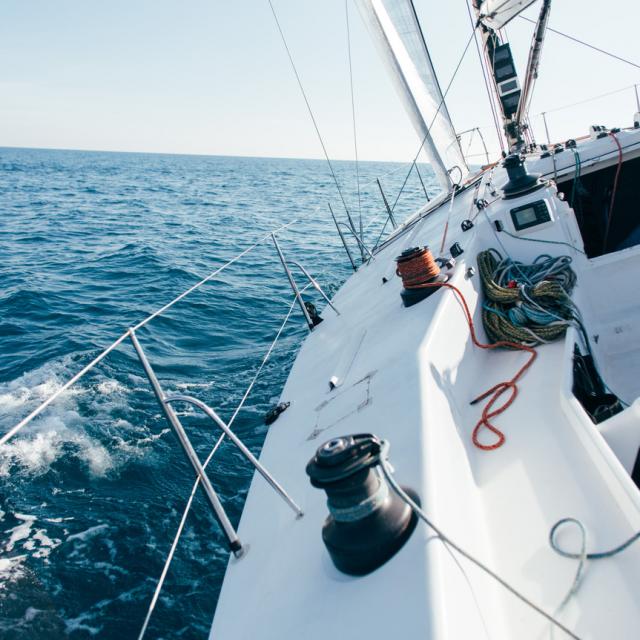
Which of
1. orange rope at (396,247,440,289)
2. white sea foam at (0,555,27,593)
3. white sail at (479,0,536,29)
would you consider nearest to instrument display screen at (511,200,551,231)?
orange rope at (396,247,440,289)

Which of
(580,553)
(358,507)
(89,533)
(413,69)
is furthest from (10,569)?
(413,69)

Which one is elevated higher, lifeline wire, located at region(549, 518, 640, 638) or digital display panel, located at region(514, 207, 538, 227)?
digital display panel, located at region(514, 207, 538, 227)

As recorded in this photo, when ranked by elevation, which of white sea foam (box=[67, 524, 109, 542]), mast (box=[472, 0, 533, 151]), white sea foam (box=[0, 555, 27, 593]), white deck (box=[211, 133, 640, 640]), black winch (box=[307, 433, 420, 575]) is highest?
mast (box=[472, 0, 533, 151])

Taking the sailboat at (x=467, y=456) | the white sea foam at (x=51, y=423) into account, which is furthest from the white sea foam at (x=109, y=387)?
the sailboat at (x=467, y=456)

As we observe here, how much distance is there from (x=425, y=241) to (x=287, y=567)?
3573 millimetres

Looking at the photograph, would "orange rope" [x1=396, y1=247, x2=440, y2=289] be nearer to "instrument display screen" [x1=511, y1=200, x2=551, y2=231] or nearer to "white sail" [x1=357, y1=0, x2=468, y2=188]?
"instrument display screen" [x1=511, y1=200, x2=551, y2=231]

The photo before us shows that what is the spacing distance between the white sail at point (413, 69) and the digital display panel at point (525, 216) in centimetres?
274

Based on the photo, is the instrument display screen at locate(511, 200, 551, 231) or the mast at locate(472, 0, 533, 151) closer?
the instrument display screen at locate(511, 200, 551, 231)

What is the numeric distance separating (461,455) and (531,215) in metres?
2.04

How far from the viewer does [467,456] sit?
176 cm

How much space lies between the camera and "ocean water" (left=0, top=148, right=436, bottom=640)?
2.87 metres

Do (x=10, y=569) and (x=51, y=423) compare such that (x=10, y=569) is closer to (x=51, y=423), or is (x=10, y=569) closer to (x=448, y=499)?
(x=51, y=423)

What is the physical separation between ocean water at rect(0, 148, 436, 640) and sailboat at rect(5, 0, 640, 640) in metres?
1.25

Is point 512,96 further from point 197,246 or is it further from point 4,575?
point 197,246
